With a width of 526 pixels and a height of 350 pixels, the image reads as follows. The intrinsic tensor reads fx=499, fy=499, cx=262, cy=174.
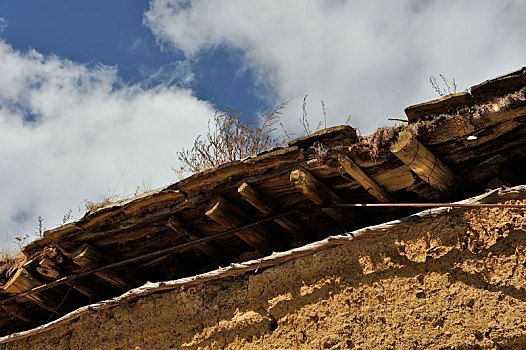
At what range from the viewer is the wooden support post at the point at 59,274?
13.7 feet

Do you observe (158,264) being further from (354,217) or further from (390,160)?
(390,160)

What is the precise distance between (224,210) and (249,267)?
1.46 ft

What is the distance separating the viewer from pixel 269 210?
357 cm

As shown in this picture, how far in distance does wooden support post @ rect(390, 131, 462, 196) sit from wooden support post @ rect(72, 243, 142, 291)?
8.25 feet

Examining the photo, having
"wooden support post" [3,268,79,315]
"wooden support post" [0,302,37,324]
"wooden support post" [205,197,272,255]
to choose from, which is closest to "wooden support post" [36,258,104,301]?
"wooden support post" [3,268,79,315]

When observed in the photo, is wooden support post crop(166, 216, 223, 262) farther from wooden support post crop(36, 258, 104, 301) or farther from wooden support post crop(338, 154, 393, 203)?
wooden support post crop(338, 154, 393, 203)

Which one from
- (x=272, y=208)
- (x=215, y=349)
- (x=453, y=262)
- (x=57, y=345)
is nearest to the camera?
(x=453, y=262)

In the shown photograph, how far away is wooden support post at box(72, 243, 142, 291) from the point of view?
4.02m

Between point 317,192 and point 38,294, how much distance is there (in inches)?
104

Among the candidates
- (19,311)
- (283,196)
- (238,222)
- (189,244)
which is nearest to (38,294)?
(19,311)

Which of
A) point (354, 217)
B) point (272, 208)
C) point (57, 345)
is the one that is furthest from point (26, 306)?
point (354, 217)

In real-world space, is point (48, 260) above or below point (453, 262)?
above

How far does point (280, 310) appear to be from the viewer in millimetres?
3279

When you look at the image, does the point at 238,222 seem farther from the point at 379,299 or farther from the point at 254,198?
the point at 379,299
